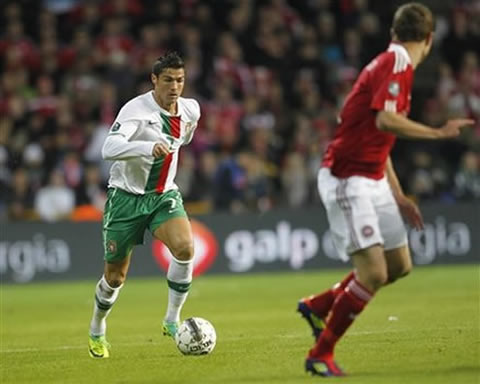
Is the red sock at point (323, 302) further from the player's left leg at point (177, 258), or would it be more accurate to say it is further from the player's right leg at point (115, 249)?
the player's right leg at point (115, 249)

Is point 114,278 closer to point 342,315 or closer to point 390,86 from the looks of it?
point 342,315

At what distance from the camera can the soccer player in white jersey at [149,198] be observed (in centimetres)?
955

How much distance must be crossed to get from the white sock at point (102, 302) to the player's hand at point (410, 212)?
2.56 meters

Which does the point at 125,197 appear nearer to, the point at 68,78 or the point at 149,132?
the point at 149,132

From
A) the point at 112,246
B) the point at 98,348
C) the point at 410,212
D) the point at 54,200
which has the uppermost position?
the point at 410,212

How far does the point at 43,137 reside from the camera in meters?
19.1

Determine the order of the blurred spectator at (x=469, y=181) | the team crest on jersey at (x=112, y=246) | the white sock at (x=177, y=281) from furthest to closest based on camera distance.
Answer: the blurred spectator at (x=469, y=181) < the white sock at (x=177, y=281) < the team crest on jersey at (x=112, y=246)

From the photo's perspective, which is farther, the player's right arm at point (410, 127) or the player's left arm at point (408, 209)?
the player's left arm at point (408, 209)

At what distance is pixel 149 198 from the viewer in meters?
9.70

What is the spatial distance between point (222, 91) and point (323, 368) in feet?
40.6

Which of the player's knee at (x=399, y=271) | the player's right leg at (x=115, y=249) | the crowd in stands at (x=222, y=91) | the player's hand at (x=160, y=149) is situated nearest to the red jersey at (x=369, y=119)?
the player's knee at (x=399, y=271)

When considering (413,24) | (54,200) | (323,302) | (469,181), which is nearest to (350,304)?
(323,302)

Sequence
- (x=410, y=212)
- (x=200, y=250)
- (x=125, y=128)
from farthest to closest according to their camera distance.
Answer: (x=200, y=250) < (x=125, y=128) < (x=410, y=212)

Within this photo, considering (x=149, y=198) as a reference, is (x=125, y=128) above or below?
above
